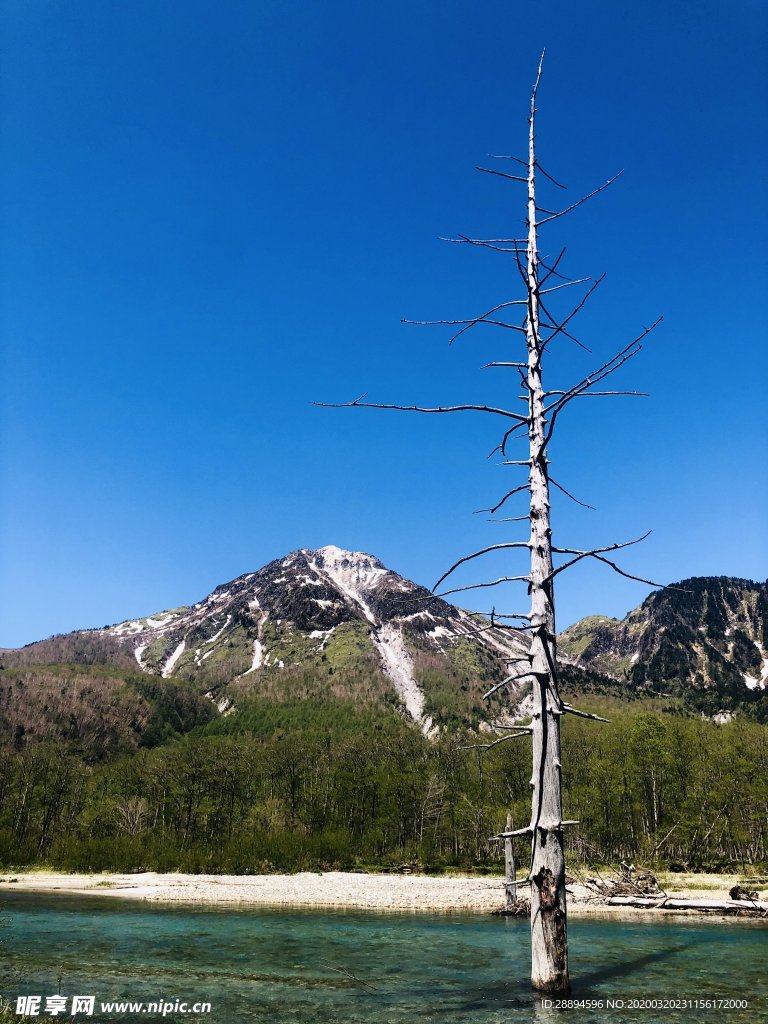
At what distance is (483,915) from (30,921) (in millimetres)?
23106

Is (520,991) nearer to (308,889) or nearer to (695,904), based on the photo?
(695,904)

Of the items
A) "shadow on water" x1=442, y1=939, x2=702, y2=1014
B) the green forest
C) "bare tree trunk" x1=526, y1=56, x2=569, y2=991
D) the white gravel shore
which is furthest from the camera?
the green forest

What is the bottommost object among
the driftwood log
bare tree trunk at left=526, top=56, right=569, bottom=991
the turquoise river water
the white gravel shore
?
the white gravel shore

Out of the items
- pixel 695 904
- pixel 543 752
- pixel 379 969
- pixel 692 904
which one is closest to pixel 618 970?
pixel 379 969

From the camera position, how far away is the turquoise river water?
11039 millimetres

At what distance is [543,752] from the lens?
963cm

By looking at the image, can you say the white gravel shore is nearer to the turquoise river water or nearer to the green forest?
the green forest

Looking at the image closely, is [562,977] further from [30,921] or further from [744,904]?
[30,921]

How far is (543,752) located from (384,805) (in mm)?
75320

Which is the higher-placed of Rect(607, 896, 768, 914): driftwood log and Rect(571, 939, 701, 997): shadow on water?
Rect(571, 939, 701, 997): shadow on water

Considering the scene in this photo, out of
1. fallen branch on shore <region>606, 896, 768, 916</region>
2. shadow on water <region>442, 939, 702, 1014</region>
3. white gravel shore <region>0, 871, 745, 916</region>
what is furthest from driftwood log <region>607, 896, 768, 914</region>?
shadow on water <region>442, 939, 702, 1014</region>

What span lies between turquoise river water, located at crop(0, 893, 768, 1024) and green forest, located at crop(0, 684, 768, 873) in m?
35.6

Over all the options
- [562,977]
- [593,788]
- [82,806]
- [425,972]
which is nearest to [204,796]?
[82,806]

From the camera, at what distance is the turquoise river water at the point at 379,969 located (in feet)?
36.2
